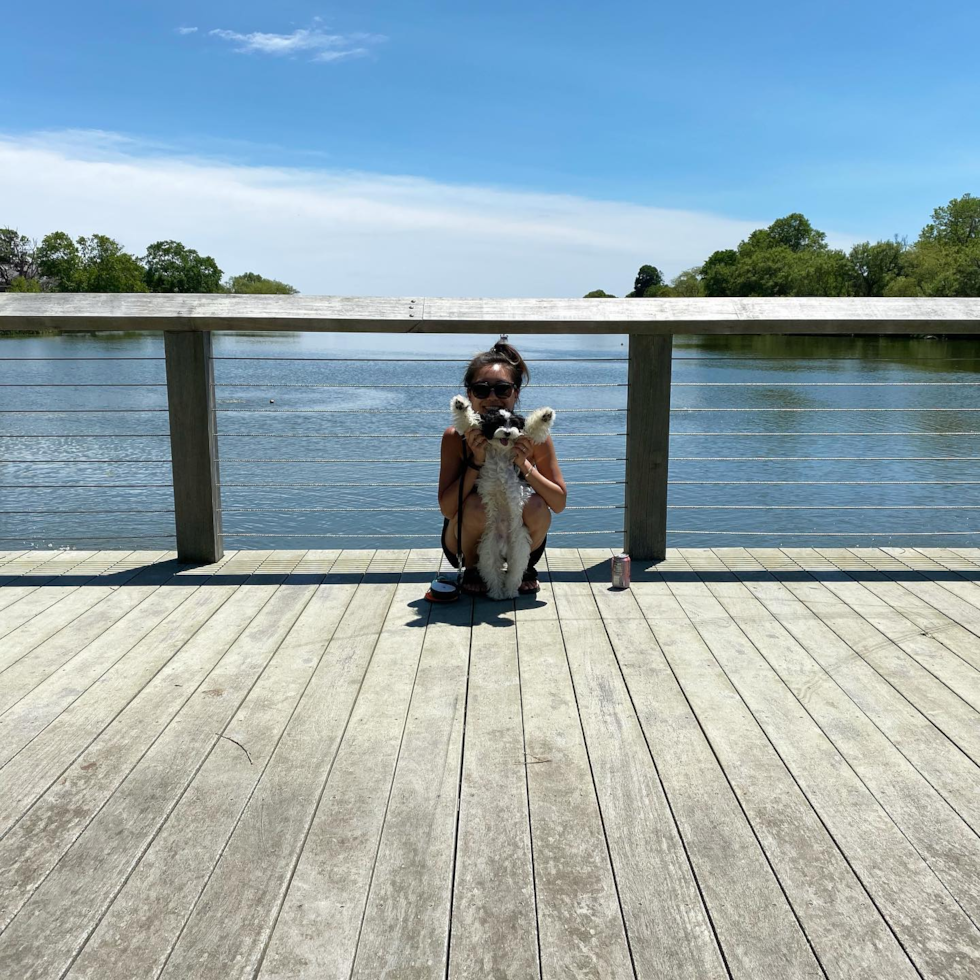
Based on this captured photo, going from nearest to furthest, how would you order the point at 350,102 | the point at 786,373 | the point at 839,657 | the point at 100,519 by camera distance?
1. the point at 839,657
2. the point at 100,519
3. the point at 786,373
4. the point at 350,102

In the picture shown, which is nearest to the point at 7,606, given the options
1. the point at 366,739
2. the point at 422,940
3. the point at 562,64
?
the point at 366,739

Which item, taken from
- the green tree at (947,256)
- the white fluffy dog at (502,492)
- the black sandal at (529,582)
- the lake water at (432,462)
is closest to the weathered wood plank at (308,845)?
the white fluffy dog at (502,492)

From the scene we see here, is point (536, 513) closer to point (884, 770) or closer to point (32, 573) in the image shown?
point (884, 770)

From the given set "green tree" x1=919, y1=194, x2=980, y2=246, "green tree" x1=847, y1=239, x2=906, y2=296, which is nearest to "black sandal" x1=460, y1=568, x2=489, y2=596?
"green tree" x1=847, y1=239, x2=906, y2=296

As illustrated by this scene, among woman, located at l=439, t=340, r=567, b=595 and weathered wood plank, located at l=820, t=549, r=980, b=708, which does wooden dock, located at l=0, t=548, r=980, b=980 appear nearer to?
weathered wood plank, located at l=820, t=549, r=980, b=708

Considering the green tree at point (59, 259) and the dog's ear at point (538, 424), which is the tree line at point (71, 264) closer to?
the green tree at point (59, 259)

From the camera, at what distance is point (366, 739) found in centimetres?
234

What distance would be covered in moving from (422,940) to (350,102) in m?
33.4

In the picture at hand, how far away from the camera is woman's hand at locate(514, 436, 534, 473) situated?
3.39m

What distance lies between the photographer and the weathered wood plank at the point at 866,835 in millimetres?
1531

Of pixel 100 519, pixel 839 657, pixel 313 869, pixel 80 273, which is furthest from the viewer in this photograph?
pixel 80 273

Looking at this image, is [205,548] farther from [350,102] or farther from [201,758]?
[350,102]

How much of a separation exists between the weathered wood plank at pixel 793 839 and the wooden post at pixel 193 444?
2.28 meters

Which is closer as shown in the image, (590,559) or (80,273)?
(590,559)
